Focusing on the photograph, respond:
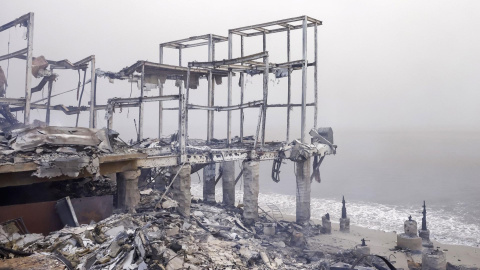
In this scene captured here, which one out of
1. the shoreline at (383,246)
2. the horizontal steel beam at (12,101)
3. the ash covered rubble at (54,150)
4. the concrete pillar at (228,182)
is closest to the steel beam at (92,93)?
the horizontal steel beam at (12,101)

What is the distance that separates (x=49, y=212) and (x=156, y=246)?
3.60 metres

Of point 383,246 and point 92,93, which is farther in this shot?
point 383,246

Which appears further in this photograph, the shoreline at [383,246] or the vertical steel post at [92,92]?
the vertical steel post at [92,92]

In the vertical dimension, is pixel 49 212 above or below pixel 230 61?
below

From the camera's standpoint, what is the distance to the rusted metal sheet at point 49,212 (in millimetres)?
7727

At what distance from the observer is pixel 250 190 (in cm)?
1467

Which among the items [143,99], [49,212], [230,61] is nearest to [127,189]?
[49,212]

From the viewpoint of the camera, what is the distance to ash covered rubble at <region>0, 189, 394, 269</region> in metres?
5.97

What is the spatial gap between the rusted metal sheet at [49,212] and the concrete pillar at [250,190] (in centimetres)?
651

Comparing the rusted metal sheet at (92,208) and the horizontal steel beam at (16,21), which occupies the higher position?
the horizontal steel beam at (16,21)

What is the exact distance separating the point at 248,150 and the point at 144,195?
4517mm

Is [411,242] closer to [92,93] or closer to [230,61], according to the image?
[230,61]

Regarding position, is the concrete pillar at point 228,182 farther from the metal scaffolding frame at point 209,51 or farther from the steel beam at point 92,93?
the steel beam at point 92,93

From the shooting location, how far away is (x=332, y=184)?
45.1m
